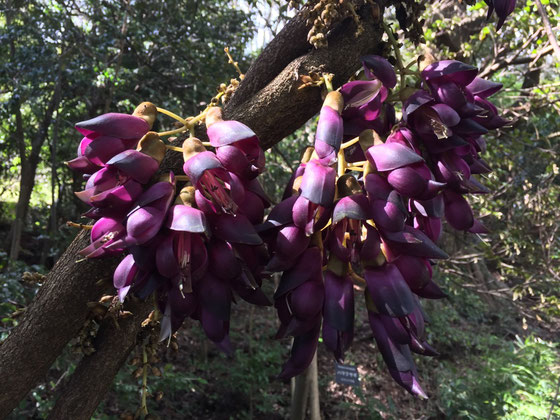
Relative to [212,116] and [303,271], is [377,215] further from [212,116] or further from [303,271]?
[212,116]

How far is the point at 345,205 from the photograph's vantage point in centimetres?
59

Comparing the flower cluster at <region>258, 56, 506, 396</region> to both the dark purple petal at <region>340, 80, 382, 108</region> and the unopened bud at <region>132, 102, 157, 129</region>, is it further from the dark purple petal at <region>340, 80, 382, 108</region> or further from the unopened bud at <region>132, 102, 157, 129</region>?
the unopened bud at <region>132, 102, 157, 129</region>

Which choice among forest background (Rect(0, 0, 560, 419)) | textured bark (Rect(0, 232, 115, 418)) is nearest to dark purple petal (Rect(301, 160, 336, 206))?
textured bark (Rect(0, 232, 115, 418))

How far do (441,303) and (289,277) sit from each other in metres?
7.94

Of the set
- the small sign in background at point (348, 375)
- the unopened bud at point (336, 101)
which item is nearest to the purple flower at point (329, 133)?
the unopened bud at point (336, 101)

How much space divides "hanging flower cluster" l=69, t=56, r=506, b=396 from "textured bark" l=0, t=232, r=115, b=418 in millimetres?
246

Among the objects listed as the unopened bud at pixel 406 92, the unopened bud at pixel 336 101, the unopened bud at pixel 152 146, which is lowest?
the unopened bud at pixel 152 146

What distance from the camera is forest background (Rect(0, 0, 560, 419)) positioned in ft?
14.4

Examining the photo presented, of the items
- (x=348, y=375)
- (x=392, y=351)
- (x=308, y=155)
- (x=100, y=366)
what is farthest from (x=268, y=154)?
(x=392, y=351)

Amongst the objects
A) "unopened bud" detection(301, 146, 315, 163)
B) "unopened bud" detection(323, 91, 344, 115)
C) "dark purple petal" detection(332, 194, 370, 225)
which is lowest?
"dark purple petal" detection(332, 194, 370, 225)

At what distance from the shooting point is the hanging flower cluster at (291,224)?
1.96 feet

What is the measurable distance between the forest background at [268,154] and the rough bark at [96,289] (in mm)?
3152

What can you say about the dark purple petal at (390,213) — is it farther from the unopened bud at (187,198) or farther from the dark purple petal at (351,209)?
the unopened bud at (187,198)

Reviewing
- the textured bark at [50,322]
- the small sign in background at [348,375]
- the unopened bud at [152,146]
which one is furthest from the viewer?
the small sign in background at [348,375]
